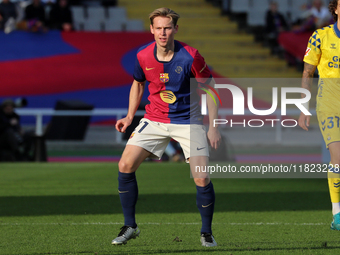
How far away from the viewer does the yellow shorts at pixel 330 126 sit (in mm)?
4992

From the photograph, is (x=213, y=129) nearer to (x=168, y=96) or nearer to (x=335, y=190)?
(x=168, y=96)

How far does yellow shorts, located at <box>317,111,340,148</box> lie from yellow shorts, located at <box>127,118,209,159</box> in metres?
1.22

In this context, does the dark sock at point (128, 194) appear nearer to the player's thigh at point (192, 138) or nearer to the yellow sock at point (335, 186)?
the player's thigh at point (192, 138)

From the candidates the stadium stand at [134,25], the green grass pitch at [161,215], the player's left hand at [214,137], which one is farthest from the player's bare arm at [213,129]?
the stadium stand at [134,25]

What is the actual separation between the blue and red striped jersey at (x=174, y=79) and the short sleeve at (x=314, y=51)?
114 cm

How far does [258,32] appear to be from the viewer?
22.0 metres

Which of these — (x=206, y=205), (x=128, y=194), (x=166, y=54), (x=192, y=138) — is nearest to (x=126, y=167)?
(x=128, y=194)

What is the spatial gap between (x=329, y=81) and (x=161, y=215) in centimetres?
238

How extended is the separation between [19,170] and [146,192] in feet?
11.9

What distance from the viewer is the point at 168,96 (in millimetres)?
4621

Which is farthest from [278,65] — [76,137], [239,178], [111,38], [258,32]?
[239,178]

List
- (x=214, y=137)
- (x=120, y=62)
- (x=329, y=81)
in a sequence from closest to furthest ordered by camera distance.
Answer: (x=214, y=137) < (x=329, y=81) < (x=120, y=62)

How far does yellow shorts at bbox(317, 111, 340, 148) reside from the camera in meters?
4.99

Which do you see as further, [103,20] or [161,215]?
[103,20]
